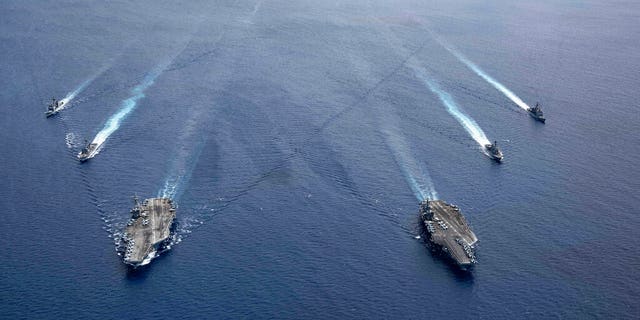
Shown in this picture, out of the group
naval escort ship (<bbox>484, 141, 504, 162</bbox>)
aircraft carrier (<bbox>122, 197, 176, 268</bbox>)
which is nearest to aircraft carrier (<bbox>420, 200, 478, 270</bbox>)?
naval escort ship (<bbox>484, 141, 504, 162</bbox>)

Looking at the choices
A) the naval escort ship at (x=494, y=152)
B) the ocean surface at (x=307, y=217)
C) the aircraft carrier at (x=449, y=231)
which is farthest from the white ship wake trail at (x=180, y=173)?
the naval escort ship at (x=494, y=152)

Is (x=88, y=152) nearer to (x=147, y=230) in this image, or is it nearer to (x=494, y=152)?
(x=147, y=230)

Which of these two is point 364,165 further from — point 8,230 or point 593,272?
point 8,230

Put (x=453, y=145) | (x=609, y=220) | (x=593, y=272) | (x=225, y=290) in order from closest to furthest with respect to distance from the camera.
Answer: (x=225, y=290)
(x=593, y=272)
(x=609, y=220)
(x=453, y=145)

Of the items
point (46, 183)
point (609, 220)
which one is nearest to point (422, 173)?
point (609, 220)

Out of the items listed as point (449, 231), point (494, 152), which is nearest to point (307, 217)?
point (449, 231)

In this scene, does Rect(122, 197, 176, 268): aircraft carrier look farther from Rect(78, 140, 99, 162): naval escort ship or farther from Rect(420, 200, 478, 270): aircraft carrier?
Rect(420, 200, 478, 270): aircraft carrier
